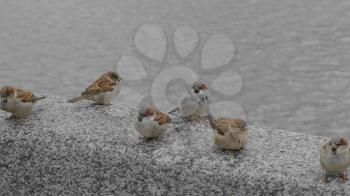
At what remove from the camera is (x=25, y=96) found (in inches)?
154

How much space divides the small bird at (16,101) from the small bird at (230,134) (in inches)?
47.1

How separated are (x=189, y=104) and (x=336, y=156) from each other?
997 millimetres

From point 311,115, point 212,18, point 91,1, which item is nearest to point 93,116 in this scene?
point 311,115

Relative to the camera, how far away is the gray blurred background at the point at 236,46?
652 cm

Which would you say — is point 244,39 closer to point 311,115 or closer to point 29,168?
point 311,115

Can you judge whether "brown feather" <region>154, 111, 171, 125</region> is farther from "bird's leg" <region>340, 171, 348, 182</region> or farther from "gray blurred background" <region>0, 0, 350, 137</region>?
"gray blurred background" <region>0, 0, 350, 137</region>

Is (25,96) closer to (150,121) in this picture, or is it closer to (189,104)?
(150,121)

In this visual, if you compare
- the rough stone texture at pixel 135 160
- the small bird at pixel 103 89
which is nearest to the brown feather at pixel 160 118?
the rough stone texture at pixel 135 160

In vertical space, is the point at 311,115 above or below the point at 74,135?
below

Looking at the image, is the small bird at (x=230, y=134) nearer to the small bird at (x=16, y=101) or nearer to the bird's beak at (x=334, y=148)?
the bird's beak at (x=334, y=148)

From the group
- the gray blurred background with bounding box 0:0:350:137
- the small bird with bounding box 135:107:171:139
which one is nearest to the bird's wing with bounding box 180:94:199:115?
the small bird with bounding box 135:107:171:139

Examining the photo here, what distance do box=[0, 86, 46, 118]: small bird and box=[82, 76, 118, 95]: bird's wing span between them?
1.08 ft

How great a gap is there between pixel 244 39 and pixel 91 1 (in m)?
2.78

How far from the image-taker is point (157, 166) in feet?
11.3
